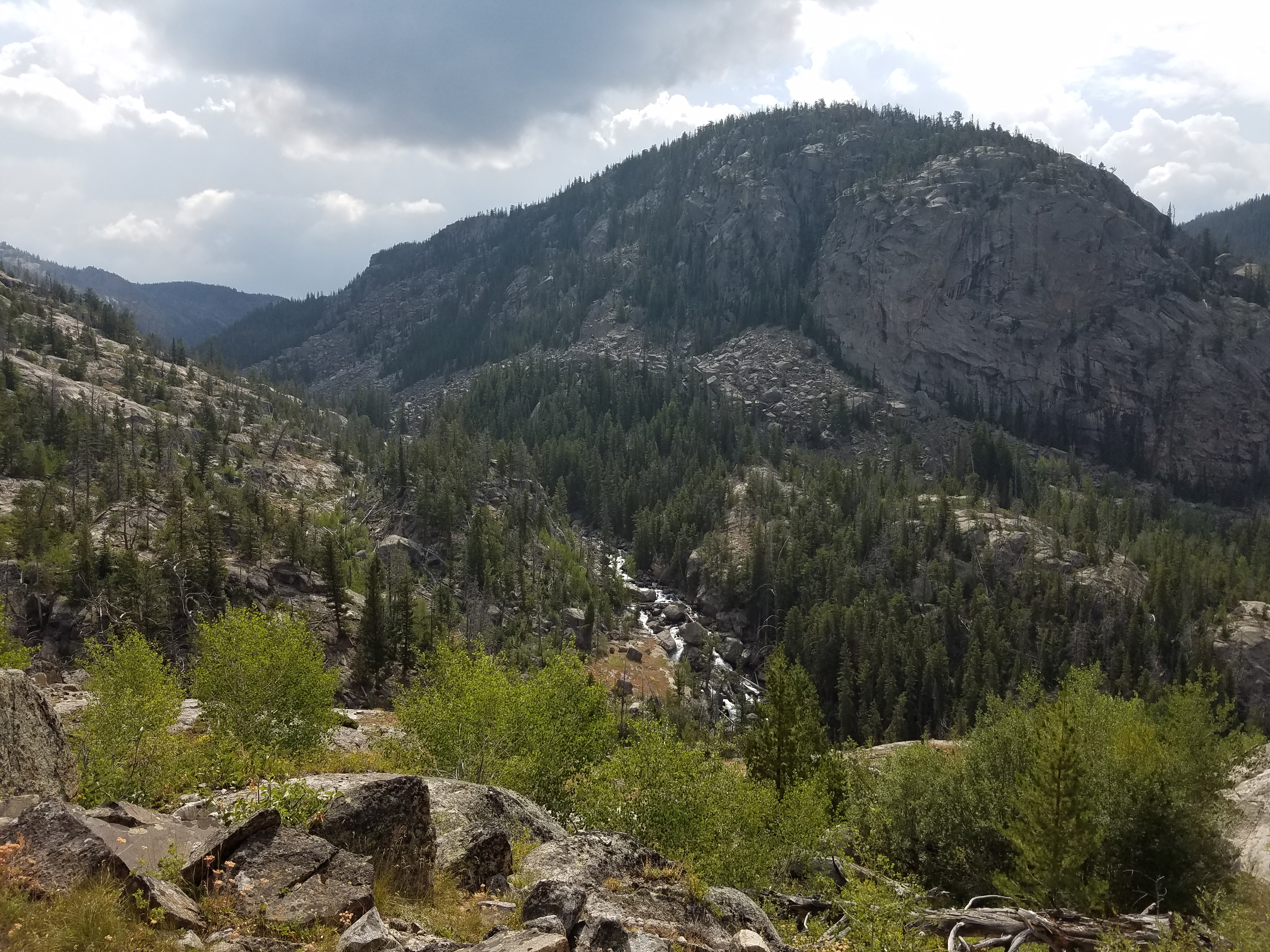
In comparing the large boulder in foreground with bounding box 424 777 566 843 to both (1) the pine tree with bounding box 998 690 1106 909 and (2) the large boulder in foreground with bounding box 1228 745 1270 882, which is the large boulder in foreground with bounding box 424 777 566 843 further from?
(2) the large boulder in foreground with bounding box 1228 745 1270 882

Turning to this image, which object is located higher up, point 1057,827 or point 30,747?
point 30,747

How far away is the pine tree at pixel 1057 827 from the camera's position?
3572cm

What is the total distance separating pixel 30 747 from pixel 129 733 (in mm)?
8771

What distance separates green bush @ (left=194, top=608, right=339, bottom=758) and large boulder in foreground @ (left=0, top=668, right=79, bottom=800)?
1347cm

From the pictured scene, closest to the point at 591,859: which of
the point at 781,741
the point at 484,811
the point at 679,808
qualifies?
the point at 484,811

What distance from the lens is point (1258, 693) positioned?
129500 mm

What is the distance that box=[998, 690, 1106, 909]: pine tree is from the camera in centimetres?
3572

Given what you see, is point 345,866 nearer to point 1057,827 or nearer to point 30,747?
point 30,747

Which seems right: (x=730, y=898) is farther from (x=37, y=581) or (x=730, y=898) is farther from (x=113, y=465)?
(x=113, y=465)

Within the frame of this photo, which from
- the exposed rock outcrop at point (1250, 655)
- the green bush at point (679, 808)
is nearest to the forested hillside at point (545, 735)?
the green bush at point (679, 808)

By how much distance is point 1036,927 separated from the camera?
81.3 ft

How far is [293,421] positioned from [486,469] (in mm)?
61880

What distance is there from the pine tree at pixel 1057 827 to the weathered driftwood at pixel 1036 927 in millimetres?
7907

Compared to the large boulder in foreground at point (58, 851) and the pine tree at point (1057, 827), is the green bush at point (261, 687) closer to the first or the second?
the large boulder in foreground at point (58, 851)
